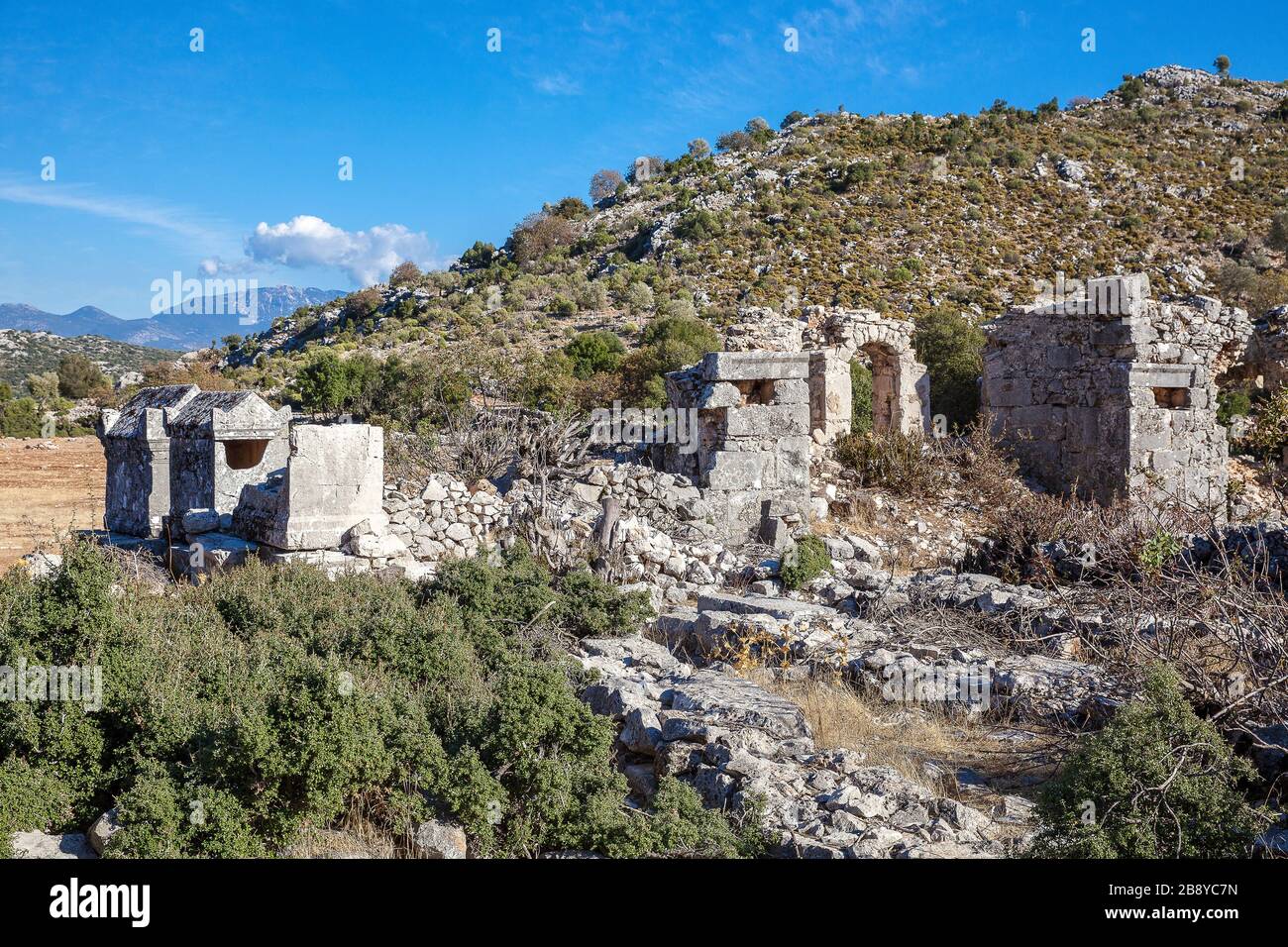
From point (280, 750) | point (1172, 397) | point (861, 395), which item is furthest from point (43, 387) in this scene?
point (280, 750)

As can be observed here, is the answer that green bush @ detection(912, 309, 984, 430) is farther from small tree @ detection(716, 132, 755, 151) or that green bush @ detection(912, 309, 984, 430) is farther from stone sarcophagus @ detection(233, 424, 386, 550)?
small tree @ detection(716, 132, 755, 151)

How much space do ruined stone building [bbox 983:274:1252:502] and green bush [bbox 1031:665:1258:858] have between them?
8.57 m

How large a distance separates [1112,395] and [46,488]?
1934 cm

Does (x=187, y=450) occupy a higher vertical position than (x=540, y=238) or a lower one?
lower

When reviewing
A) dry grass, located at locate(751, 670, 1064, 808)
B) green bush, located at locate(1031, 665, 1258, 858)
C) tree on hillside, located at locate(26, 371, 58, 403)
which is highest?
tree on hillside, located at locate(26, 371, 58, 403)

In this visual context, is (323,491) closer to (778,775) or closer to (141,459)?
(141,459)

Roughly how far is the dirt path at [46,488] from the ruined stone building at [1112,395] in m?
12.7

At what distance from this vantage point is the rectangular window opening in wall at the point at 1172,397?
A: 12.5 metres

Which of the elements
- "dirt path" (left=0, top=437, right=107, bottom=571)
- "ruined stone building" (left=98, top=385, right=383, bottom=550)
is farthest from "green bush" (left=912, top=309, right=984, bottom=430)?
"dirt path" (left=0, top=437, right=107, bottom=571)

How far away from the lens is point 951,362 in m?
19.7

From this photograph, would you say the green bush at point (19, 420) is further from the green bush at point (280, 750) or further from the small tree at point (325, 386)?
the green bush at point (280, 750)

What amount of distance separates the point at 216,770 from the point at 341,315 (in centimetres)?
4165

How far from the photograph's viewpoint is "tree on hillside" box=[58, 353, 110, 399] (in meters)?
35.8
